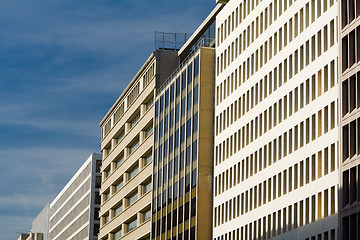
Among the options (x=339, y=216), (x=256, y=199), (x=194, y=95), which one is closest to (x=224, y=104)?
(x=194, y=95)

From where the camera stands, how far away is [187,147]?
99.8 metres

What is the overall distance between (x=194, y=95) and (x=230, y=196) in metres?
13.5

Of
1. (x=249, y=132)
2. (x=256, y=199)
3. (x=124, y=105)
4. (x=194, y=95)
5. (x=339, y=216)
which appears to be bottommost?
(x=339, y=216)

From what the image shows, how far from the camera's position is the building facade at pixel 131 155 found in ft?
384

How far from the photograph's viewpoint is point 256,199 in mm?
83438

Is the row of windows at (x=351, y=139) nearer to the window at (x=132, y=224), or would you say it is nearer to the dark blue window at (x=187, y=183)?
the dark blue window at (x=187, y=183)

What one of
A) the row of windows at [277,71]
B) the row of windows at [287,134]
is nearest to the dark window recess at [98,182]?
the row of windows at [277,71]

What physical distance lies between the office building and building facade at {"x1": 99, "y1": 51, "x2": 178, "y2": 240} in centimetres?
489

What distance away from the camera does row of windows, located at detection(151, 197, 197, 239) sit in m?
95.8

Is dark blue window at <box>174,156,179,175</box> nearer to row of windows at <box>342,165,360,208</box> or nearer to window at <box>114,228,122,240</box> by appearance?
window at <box>114,228,122,240</box>

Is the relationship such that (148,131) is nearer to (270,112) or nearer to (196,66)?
(196,66)

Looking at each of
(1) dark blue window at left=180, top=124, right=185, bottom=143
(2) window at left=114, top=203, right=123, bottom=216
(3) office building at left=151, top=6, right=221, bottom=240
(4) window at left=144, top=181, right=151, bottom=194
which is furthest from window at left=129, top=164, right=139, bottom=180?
(1) dark blue window at left=180, top=124, right=185, bottom=143

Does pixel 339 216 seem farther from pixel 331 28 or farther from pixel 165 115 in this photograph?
pixel 165 115

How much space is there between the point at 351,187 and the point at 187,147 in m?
37.5
